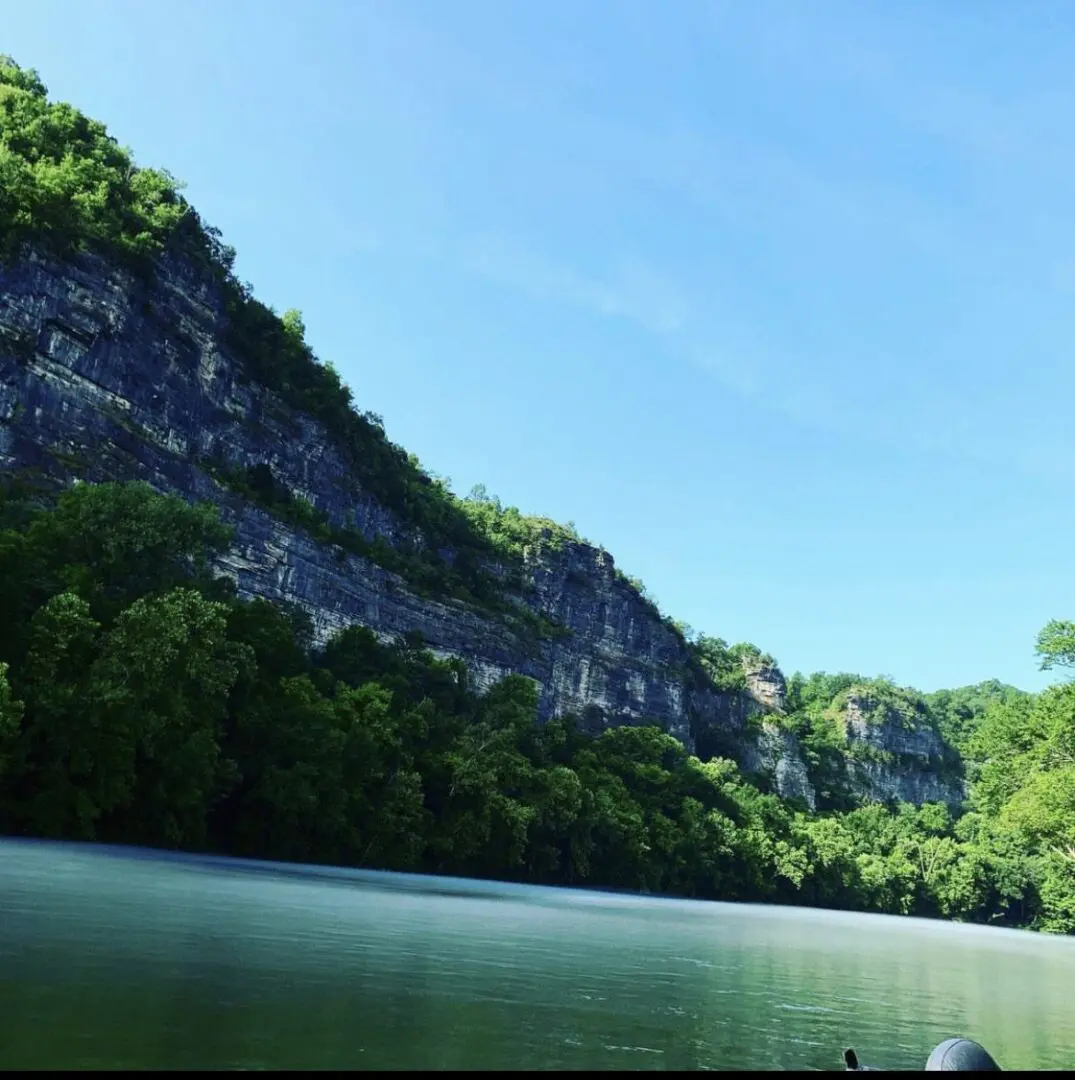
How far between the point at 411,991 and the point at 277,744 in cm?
3460

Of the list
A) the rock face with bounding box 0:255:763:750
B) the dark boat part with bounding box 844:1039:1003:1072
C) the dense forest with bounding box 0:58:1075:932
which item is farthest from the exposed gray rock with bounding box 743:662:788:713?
the dark boat part with bounding box 844:1039:1003:1072

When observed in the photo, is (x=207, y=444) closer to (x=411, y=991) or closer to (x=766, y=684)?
(x=411, y=991)

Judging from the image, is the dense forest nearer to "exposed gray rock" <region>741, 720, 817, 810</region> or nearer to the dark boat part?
"exposed gray rock" <region>741, 720, 817, 810</region>

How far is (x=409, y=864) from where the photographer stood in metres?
50.2

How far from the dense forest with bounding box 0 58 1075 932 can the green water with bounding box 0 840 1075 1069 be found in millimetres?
9743

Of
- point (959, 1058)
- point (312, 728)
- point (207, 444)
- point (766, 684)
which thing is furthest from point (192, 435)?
point (766, 684)

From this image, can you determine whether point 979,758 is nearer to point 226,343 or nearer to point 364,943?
point 364,943

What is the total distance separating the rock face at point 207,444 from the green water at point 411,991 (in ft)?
109

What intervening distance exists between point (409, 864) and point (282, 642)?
12687 millimetres

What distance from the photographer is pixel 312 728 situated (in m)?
45.7

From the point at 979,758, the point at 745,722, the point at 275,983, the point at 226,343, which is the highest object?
the point at 226,343

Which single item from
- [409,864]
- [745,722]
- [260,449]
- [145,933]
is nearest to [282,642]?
[409,864]

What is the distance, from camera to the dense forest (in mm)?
35312

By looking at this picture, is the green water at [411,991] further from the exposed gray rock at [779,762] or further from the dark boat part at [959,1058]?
the exposed gray rock at [779,762]
